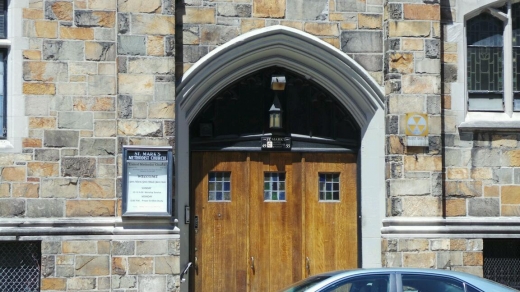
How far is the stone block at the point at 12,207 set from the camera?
11.4 metres

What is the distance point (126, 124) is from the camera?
11.5m

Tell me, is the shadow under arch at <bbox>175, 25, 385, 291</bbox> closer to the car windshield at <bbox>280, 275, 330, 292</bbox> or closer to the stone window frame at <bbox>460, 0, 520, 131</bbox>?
the stone window frame at <bbox>460, 0, 520, 131</bbox>

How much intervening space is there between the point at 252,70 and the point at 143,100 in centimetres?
163

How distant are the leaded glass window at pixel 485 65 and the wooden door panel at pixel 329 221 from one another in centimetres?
200

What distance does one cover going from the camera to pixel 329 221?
12.6 metres

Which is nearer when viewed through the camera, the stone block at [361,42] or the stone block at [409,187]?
the stone block at [409,187]

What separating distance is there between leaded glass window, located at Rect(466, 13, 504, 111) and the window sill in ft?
0.42

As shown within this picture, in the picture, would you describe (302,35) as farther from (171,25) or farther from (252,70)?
(171,25)

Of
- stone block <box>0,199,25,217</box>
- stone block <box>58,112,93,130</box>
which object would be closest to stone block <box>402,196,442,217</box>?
stone block <box>58,112,93,130</box>

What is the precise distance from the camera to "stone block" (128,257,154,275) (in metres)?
11.3

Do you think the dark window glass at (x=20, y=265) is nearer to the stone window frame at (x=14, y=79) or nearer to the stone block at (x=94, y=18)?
the stone window frame at (x=14, y=79)

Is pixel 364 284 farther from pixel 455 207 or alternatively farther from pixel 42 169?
pixel 42 169

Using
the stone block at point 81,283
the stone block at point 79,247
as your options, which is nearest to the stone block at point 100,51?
the stone block at point 79,247

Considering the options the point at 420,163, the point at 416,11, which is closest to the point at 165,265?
the point at 420,163
